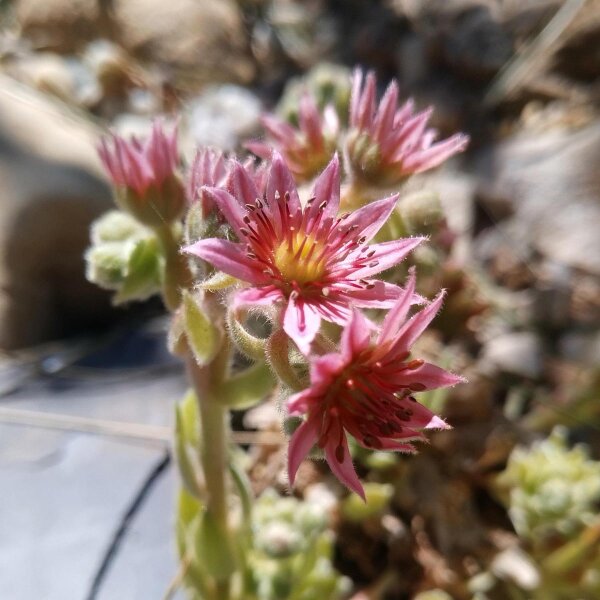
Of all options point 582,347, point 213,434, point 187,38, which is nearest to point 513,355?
point 582,347

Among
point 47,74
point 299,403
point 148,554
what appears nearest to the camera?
point 299,403

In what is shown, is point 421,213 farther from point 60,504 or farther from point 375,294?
point 60,504

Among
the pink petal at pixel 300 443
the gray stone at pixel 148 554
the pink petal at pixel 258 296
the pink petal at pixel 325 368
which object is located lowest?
the gray stone at pixel 148 554

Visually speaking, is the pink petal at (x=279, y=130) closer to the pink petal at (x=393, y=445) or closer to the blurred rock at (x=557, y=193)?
the pink petal at (x=393, y=445)

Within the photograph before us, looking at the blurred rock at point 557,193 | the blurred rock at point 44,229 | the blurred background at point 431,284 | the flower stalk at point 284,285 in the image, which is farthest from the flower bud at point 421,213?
the blurred rock at point 557,193

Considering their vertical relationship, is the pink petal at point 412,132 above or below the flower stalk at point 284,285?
above

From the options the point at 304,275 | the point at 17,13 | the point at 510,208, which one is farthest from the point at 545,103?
the point at 17,13

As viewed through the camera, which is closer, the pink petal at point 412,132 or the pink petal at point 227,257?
the pink petal at point 227,257

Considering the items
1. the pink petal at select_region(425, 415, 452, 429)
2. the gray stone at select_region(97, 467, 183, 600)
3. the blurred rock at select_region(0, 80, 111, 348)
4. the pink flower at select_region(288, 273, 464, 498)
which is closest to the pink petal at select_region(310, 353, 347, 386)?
the pink flower at select_region(288, 273, 464, 498)
